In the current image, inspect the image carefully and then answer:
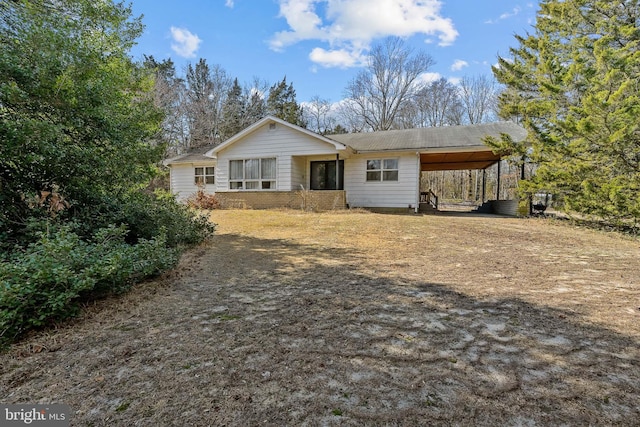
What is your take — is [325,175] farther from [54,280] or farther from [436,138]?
[54,280]

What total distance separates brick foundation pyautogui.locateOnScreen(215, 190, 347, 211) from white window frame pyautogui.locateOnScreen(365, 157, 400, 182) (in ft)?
5.97

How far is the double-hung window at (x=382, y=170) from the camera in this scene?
1353 centimetres

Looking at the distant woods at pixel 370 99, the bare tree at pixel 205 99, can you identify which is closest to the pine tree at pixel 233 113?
the distant woods at pixel 370 99

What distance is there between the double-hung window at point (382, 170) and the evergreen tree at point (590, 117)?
4052 millimetres

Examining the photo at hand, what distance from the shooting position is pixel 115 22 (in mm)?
6109

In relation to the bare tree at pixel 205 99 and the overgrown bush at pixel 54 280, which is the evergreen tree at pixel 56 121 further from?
the bare tree at pixel 205 99

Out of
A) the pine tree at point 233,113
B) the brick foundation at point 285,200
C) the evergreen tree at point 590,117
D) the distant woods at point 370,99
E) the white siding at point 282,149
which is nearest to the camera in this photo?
the evergreen tree at point 590,117

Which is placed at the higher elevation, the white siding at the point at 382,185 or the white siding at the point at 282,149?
the white siding at the point at 282,149

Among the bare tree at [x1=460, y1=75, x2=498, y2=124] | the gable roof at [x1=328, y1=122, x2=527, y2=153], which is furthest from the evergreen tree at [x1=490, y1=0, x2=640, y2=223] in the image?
the bare tree at [x1=460, y1=75, x2=498, y2=124]

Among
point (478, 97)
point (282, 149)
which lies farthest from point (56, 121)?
point (478, 97)

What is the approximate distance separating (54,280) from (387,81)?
108 ft

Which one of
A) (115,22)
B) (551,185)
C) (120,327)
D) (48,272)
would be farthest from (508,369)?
(551,185)

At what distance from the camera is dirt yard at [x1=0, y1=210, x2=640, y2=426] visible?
151 cm

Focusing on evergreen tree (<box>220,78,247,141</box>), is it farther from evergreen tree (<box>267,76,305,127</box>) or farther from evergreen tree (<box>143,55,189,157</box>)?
evergreen tree (<box>143,55,189,157</box>)
